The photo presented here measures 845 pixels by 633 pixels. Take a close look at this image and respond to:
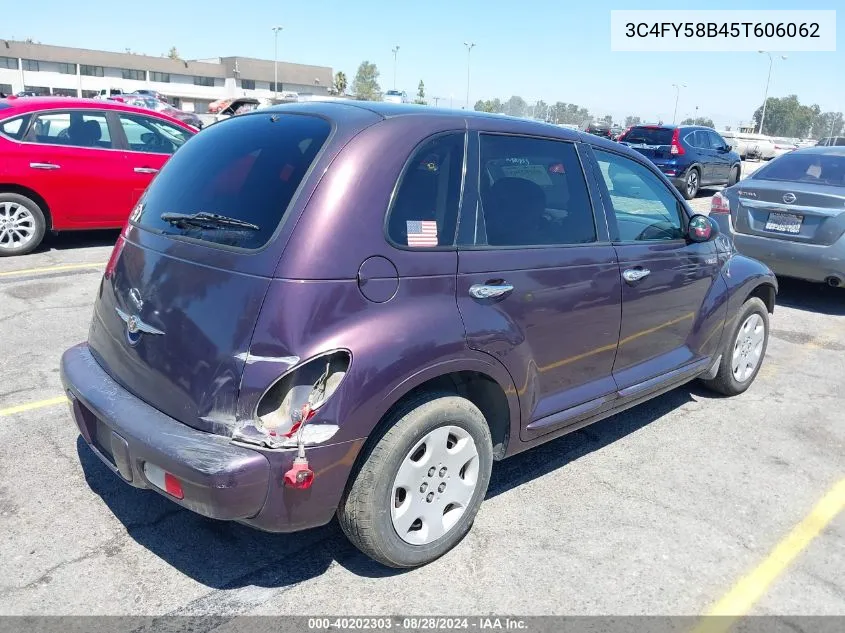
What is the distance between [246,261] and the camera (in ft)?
8.50

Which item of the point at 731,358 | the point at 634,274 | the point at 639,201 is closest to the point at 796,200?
the point at 731,358

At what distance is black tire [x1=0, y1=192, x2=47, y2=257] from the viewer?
7801 mm

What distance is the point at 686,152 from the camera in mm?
16453

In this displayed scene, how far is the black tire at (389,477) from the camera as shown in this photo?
2.62m

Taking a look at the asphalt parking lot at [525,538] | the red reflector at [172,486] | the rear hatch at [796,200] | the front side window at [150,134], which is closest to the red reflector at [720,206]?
the rear hatch at [796,200]

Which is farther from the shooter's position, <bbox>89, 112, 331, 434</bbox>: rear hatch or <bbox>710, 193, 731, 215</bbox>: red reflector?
<bbox>710, 193, 731, 215</bbox>: red reflector

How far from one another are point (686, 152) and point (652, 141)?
891 millimetres

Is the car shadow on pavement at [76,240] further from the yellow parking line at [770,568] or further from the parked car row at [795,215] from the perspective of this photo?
the yellow parking line at [770,568]

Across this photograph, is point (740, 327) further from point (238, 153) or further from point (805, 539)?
point (238, 153)

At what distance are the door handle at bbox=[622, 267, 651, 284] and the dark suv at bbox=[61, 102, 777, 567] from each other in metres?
0.01

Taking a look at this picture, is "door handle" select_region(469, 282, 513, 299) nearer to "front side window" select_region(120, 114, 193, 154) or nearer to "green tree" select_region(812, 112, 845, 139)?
"front side window" select_region(120, 114, 193, 154)

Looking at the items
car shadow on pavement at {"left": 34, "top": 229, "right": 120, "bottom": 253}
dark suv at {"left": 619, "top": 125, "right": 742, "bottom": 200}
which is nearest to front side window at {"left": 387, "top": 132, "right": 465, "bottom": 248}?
car shadow on pavement at {"left": 34, "top": 229, "right": 120, "bottom": 253}

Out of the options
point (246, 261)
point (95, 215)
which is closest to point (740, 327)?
point (246, 261)

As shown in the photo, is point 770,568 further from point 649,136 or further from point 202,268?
point 649,136
